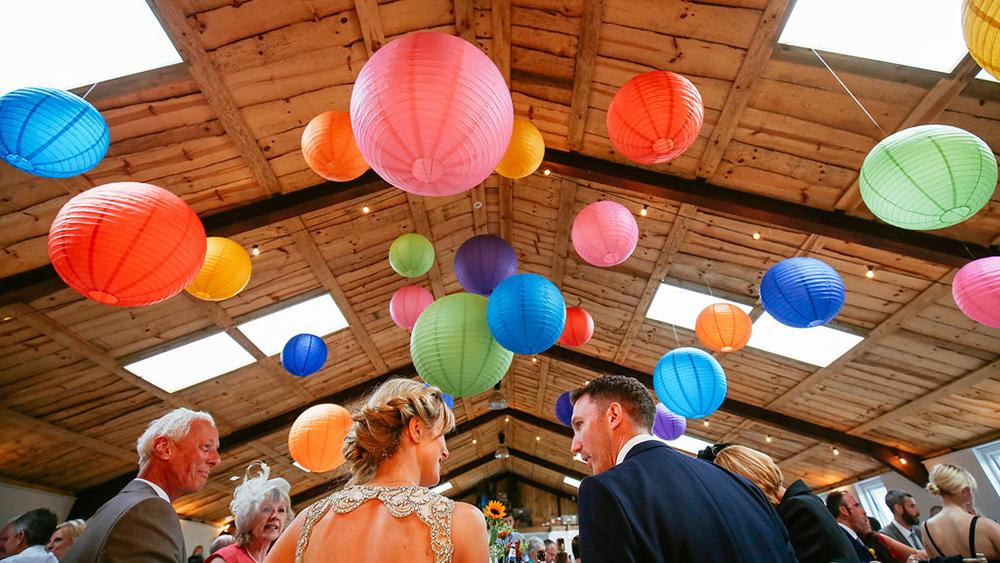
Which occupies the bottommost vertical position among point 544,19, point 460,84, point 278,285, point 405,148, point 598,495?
point 598,495

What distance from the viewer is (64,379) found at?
4.87m

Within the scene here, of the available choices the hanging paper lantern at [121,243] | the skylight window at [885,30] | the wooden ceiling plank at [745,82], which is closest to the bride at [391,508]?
the hanging paper lantern at [121,243]

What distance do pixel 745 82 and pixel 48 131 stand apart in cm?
404

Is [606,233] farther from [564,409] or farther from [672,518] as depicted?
[564,409]

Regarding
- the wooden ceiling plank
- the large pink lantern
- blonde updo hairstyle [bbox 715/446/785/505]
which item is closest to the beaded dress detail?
the large pink lantern

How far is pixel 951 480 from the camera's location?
258cm

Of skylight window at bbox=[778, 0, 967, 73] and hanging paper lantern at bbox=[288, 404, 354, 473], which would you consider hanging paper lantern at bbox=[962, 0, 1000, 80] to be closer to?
skylight window at bbox=[778, 0, 967, 73]

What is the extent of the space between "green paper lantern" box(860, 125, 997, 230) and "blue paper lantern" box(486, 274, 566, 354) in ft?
6.09

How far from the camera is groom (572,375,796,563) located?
913 mm

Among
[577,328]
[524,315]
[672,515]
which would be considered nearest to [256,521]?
[524,315]

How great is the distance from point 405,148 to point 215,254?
2.31 metres

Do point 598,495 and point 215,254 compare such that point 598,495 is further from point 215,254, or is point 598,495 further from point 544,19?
point 544,19

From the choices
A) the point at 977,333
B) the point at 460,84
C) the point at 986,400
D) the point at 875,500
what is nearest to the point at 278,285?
the point at 460,84

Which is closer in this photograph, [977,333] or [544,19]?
[544,19]
